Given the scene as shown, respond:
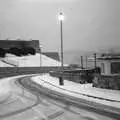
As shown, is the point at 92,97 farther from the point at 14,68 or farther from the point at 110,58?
the point at 14,68

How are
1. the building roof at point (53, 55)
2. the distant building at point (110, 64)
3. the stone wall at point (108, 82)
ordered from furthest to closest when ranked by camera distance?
the building roof at point (53, 55)
the distant building at point (110, 64)
the stone wall at point (108, 82)

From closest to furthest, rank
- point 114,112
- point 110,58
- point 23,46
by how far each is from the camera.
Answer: point 114,112, point 110,58, point 23,46

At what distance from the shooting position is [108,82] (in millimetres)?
15383

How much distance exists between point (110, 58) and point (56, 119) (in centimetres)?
1177

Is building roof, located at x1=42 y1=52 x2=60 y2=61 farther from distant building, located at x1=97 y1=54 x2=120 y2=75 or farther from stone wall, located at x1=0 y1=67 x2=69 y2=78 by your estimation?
distant building, located at x1=97 y1=54 x2=120 y2=75

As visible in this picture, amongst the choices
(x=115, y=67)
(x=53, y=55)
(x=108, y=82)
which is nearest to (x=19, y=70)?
(x=53, y=55)

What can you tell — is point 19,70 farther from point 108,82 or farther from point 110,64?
point 108,82

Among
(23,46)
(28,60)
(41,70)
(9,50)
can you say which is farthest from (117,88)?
(23,46)

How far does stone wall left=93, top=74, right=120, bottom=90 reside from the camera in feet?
47.9

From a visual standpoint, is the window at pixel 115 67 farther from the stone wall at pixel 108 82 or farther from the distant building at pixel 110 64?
the stone wall at pixel 108 82

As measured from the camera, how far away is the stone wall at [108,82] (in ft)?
47.9

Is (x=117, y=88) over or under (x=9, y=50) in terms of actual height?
under

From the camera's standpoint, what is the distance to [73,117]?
25.7 feet

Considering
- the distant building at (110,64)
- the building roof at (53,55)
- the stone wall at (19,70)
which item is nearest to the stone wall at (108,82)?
the distant building at (110,64)
